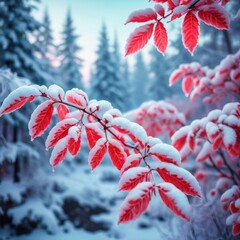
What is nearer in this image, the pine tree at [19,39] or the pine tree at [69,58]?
the pine tree at [19,39]

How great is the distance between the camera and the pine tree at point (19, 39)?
8.89m

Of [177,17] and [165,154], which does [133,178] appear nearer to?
[165,154]

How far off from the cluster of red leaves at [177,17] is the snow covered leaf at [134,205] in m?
0.82

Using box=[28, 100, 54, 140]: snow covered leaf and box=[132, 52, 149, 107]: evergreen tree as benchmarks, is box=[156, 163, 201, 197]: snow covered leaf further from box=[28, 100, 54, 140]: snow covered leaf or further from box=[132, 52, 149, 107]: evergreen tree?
box=[132, 52, 149, 107]: evergreen tree

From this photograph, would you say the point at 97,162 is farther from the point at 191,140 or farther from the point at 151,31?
the point at 191,140

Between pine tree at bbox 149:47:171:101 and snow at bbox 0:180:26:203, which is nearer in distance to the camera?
snow at bbox 0:180:26:203

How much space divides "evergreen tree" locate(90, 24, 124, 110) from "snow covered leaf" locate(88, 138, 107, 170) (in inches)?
1016

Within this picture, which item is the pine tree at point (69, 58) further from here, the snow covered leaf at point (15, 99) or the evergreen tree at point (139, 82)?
the snow covered leaf at point (15, 99)

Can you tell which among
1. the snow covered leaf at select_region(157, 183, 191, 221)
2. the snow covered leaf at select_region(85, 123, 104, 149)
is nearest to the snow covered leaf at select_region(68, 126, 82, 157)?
the snow covered leaf at select_region(85, 123, 104, 149)

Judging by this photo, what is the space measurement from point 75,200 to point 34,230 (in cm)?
361

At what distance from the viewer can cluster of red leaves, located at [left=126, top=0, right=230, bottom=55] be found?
4.04ft

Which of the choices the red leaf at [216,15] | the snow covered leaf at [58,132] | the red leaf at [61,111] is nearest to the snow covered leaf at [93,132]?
the snow covered leaf at [58,132]

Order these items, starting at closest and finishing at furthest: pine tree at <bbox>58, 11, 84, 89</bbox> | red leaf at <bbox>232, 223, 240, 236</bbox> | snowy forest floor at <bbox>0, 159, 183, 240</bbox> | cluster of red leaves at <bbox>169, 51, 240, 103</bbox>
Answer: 1. red leaf at <bbox>232, 223, 240, 236</bbox>
2. cluster of red leaves at <bbox>169, 51, 240, 103</bbox>
3. snowy forest floor at <bbox>0, 159, 183, 240</bbox>
4. pine tree at <bbox>58, 11, 84, 89</bbox>

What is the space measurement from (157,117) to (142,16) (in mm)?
2082
